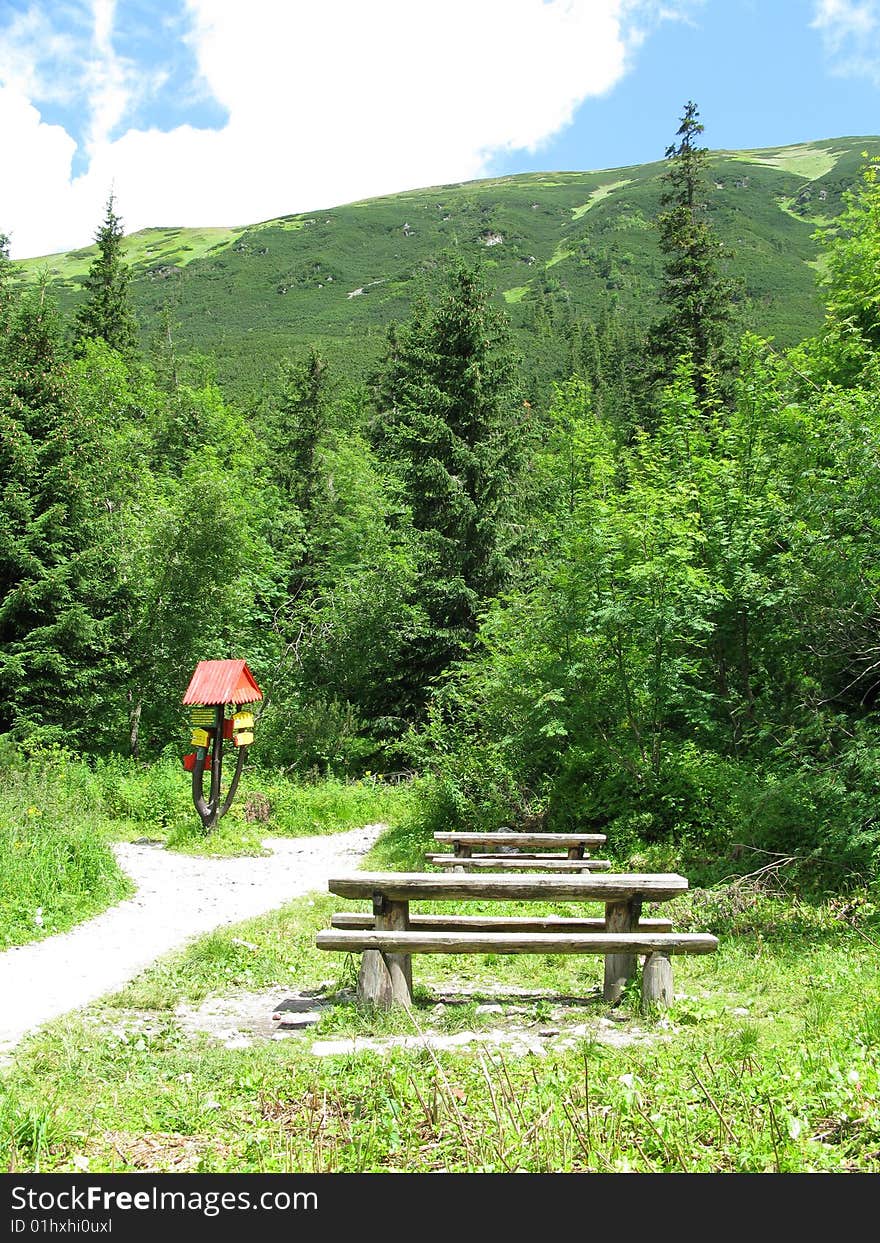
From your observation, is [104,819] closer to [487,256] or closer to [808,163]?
[487,256]

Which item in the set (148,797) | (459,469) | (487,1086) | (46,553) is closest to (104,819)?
(148,797)

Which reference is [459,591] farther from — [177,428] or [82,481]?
[177,428]

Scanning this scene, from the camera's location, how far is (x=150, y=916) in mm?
9156

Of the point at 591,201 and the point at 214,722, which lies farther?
the point at 591,201

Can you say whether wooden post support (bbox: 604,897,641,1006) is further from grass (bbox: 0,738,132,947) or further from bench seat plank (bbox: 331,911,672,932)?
grass (bbox: 0,738,132,947)

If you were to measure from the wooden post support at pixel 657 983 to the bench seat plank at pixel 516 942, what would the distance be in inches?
3.0

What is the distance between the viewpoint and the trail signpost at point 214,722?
45.6 ft

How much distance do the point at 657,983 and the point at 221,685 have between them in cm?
975

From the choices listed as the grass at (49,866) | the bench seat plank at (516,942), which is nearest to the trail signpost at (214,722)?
the grass at (49,866)

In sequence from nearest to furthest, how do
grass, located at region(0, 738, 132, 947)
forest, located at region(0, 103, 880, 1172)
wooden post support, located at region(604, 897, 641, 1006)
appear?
forest, located at region(0, 103, 880, 1172) < wooden post support, located at region(604, 897, 641, 1006) < grass, located at region(0, 738, 132, 947)

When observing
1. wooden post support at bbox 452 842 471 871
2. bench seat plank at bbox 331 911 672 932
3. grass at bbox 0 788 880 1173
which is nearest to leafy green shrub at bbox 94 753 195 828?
wooden post support at bbox 452 842 471 871

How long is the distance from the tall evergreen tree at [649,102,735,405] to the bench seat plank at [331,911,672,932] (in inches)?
836

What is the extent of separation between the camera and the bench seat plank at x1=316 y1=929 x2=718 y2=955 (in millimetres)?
5703

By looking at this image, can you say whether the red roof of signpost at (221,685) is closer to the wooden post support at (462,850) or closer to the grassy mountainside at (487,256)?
the wooden post support at (462,850)
